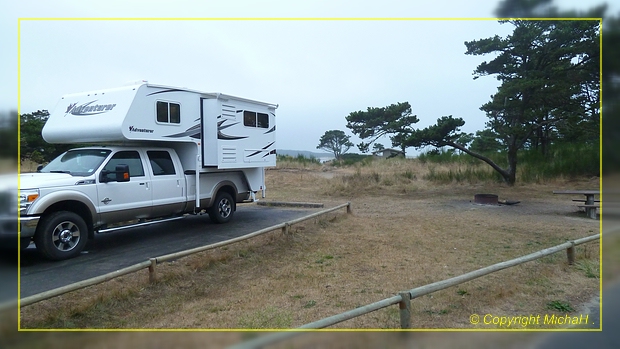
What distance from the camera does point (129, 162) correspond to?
8.15 meters

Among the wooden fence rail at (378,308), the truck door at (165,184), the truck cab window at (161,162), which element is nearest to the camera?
the wooden fence rail at (378,308)

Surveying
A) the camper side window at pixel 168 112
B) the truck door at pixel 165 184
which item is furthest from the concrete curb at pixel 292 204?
the camper side window at pixel 168 112

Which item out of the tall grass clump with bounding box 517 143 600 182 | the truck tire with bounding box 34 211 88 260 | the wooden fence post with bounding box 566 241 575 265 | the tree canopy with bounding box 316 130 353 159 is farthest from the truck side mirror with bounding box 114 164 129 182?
the tree canopy with bounding box 316 130 353 159

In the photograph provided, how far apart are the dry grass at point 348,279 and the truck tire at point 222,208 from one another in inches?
71.1

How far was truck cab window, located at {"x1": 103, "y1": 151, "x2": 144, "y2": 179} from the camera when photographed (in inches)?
307

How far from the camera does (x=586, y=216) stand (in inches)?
479

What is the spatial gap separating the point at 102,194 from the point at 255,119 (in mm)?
4572

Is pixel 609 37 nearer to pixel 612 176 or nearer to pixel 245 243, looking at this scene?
pixel 612 176

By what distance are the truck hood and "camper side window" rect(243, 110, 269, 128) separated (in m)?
4.34

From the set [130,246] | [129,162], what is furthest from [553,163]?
[130,246]

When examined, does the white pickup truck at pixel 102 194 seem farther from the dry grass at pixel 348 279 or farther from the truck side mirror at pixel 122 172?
the dry grass at pixel 348 279

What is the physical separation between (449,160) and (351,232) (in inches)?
649

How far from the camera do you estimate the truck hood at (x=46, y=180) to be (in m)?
6.45

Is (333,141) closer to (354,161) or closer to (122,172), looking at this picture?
(354,161)
